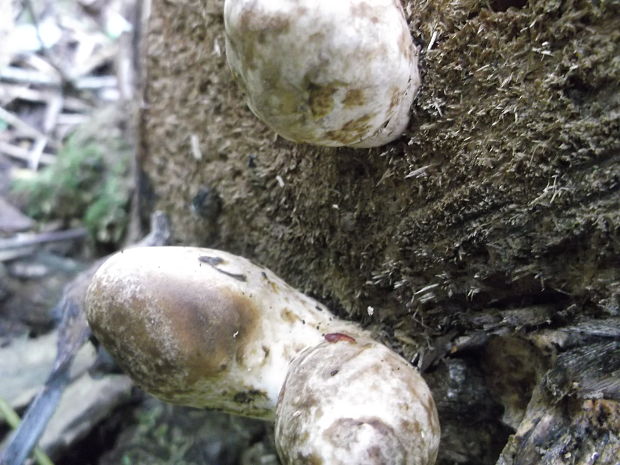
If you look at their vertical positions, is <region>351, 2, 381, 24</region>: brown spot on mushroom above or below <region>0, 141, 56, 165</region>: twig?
above

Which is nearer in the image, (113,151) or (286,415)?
(286,415)

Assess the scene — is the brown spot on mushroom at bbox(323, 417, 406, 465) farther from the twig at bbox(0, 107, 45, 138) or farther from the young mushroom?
the twig at bbox(0, 107, 45, 138)

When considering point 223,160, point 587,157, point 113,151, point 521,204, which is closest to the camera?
point 587,157

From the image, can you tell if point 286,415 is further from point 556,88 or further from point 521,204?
point 556,88

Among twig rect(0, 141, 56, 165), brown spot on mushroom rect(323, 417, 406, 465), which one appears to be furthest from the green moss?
brown spot on mushroom rect(323, 417, 406, 465)

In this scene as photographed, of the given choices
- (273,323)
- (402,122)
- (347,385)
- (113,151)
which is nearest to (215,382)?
(273,323)

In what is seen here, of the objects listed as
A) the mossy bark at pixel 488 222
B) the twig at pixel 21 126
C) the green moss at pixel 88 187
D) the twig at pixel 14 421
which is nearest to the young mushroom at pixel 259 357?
the mossy bark at pixel 488 222

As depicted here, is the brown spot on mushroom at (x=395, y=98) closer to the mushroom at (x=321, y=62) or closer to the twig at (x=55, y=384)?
the mushroom at (x=321, y=62)
